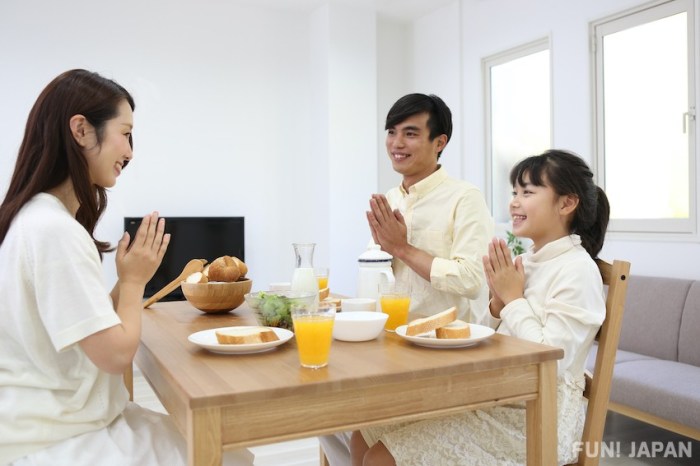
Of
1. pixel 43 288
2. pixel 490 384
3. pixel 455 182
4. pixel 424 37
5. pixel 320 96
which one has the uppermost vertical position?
pixel 424 37

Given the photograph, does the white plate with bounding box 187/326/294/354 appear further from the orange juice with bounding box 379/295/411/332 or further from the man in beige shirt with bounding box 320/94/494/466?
the man in beige shirt with bounding box 320/94/494/466

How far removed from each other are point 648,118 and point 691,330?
1378mm

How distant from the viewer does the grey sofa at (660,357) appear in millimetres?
2556

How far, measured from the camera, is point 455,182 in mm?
2207

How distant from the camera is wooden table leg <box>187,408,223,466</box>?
0.99 metres

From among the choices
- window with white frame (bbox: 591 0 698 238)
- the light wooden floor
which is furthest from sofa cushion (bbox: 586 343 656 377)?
window with white frame (bbox: 591 0 698 238)

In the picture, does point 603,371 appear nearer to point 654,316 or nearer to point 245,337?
point 245,337

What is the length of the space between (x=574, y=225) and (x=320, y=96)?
12.2 feet

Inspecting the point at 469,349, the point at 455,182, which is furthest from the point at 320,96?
the point at 469,349

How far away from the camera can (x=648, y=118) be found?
373cm

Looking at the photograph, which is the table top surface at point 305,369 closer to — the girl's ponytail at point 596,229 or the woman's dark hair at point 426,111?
the girl's ponytail at point 596,229

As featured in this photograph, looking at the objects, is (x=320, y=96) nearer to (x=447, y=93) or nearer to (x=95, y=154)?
(x=447, y=93)

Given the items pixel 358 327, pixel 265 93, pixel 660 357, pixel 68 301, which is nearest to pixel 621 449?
pixel 660 357

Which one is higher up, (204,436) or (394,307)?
(394,307)
